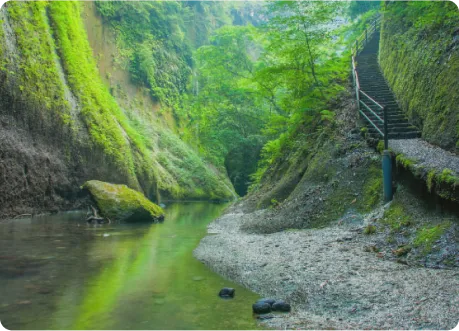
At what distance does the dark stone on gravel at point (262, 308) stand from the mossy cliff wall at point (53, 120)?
12069mm

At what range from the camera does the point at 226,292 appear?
18.4ft

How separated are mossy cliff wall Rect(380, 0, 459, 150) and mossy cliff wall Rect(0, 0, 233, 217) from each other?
1355 centimetres

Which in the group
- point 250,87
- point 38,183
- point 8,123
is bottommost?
point 38,183

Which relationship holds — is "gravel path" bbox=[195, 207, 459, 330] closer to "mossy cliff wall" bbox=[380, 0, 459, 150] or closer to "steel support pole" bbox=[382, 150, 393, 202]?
"steel support pole" bbox=[382, 150, 393, 202]

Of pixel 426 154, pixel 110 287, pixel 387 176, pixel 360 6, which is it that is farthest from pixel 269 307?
pixel 360 6

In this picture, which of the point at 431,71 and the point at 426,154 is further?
the point at 431,71

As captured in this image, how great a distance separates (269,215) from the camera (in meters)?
11.1

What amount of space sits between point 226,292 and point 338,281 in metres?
1.56

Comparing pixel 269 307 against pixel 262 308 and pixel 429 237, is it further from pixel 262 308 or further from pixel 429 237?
pixel 429 237

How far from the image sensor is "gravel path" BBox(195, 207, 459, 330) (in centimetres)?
435

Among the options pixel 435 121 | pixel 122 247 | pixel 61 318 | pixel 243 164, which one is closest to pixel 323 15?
pixel 435 121

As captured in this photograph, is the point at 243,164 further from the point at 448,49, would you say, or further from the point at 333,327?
the point at 333,327

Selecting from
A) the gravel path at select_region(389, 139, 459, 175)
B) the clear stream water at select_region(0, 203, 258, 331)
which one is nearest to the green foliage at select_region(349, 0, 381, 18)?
the gravel path at select_region(389, 139, 459, 175)

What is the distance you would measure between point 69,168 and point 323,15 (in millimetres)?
12416
